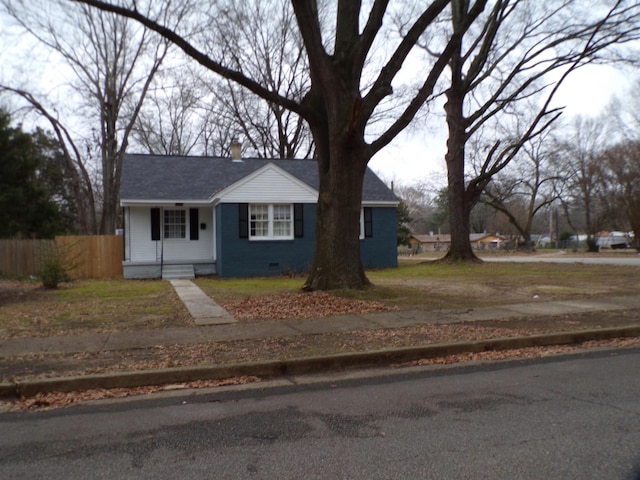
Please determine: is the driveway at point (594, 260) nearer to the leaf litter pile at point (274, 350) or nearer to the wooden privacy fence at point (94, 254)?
the leaf litter pile at point (274, 350)

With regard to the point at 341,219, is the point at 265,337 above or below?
below

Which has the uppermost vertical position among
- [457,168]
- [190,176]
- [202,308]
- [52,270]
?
[457,168]

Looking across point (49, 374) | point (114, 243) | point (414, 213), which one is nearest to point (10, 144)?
point (114, 243)

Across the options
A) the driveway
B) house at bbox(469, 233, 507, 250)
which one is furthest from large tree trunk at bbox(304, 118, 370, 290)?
house at bbox(469, 233, 507, 250)

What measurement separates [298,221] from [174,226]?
17.5 feet

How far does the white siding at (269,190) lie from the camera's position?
21.0 metres

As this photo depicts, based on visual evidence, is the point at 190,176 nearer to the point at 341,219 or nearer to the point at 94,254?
Answer: the point at 94,254

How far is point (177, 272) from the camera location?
2105cm

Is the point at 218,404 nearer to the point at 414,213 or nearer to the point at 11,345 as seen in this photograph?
the point at 11,345

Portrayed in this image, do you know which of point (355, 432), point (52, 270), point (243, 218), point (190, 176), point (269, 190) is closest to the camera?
point (355, 432)

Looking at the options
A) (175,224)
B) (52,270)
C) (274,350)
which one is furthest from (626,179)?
(274,350)

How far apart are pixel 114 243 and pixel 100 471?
19.8 m

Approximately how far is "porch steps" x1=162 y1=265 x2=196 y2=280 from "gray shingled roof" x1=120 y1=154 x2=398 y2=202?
2.81 m

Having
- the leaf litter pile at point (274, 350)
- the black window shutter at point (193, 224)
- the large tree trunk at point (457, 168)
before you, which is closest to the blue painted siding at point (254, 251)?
the black window shutter at point (193, 224)
